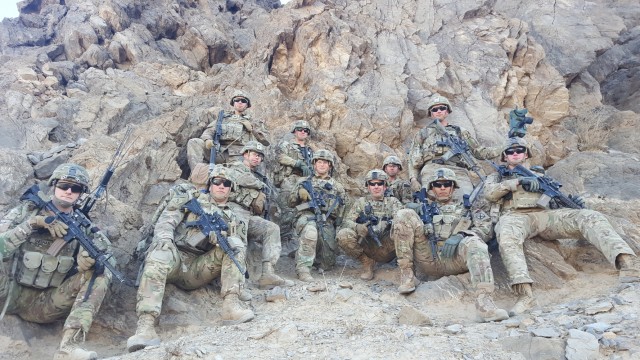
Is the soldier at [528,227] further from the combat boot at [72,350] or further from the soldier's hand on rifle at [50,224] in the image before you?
the soldier's hand on rifle at [50,224]

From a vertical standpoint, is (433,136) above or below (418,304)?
above

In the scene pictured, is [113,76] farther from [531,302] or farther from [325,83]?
[531,302]

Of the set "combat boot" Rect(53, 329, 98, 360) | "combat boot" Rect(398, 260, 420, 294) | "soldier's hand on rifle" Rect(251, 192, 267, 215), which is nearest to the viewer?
"combat boot" Rect(53, 329, 98, 360)

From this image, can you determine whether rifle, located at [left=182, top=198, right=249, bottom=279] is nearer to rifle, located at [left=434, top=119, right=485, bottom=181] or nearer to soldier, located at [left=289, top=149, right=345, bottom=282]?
soldier, located at [left=289, top=149, right=345, bottom=282]

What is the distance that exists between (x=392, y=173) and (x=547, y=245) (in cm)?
391

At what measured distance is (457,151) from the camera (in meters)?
10.5

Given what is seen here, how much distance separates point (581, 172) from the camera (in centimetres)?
1012

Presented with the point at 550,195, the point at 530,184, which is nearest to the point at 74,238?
the point at 530,184

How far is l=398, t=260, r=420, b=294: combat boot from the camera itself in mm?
6956

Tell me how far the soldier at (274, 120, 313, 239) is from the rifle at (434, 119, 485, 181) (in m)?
3.06

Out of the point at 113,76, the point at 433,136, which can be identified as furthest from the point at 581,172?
the point at 113,76

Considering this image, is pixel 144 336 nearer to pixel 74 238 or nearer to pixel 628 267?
pixel 74 238

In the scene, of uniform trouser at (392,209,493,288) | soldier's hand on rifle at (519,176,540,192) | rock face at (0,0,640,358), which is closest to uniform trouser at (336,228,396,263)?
uniform trouser at (392,209,493,288)

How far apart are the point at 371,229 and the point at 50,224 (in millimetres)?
5037
